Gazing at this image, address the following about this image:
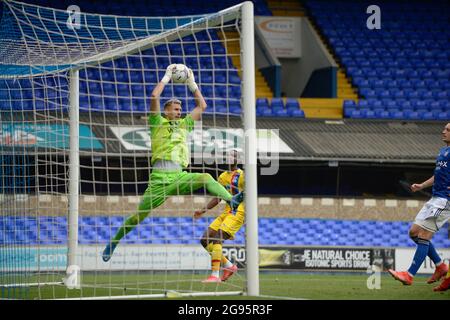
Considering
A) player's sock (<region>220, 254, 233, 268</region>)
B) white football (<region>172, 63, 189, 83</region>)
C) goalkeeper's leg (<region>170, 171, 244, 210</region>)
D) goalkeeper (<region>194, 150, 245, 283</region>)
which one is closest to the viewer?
white football (<region>172, 63, 189, 83</region>)

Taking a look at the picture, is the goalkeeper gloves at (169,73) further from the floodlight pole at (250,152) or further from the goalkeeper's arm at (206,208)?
the goalkeeper's arm at (206,208)

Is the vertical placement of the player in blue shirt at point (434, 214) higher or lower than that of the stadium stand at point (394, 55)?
lower

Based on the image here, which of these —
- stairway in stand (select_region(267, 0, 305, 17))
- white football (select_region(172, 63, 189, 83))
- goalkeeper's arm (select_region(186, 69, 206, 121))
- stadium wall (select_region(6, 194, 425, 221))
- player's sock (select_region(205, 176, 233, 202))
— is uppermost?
stairway in stand (select_region(267, 0, 305, 17))

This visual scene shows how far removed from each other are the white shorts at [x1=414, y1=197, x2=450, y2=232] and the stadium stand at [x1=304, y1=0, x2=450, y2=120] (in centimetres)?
1364

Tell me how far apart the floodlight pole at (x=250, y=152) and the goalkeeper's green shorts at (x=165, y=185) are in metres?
1.11

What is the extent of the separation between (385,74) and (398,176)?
13.9 ft

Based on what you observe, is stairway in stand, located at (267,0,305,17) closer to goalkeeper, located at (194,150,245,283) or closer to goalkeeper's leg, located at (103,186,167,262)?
goalkeeper, located at (194,150,245,283)

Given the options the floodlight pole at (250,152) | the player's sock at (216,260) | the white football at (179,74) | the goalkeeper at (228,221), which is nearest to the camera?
the floodlight pole at (250,152)

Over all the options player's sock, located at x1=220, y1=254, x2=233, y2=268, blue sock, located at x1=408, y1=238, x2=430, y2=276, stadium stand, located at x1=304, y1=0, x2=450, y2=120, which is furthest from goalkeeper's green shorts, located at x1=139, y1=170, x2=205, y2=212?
stadium stand, located at x1=304, y1=0, x2=450, y2=120

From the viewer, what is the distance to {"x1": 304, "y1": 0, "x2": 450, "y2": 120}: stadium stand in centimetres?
2603

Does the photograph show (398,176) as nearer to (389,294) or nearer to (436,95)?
(436,95)

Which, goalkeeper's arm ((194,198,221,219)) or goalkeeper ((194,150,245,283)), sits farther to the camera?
goalkeeper ((194,150,245,283))

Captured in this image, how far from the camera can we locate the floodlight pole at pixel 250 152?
382 inches

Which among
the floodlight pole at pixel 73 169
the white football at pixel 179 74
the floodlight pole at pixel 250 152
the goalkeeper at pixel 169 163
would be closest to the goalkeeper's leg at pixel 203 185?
the goalkeeper at pixel 169 163
